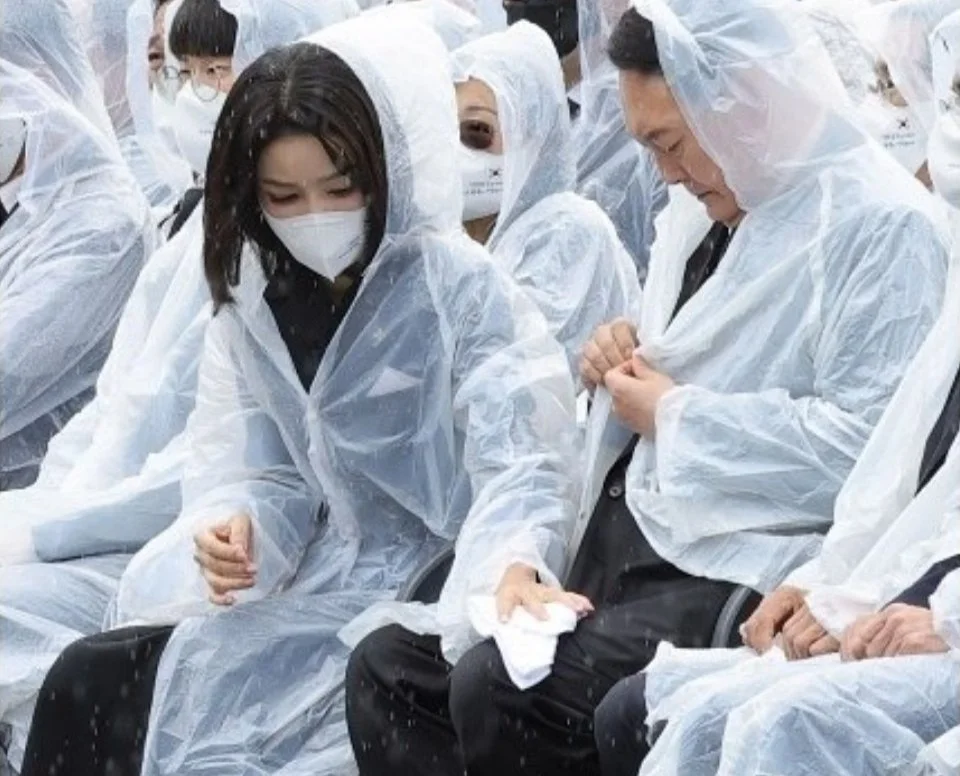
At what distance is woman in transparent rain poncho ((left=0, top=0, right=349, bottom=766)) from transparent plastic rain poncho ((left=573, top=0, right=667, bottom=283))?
3.86 feet

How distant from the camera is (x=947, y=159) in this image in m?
4.95

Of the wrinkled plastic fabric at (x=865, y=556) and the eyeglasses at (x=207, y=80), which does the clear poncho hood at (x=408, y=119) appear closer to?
the wrinkled plastic fabric at (x=865, y=556)

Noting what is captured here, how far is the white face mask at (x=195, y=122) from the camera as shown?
302 inches

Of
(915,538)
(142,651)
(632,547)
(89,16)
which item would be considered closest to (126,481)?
(142,651)

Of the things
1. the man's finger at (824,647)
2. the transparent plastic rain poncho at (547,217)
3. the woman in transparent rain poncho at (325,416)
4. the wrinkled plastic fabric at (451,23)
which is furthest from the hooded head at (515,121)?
the man's finger at (824,647)

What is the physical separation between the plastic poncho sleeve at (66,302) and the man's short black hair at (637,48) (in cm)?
227

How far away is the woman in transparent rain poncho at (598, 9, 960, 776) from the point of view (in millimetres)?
4363

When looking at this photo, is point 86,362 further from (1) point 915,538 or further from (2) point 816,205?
(1) point 915,538

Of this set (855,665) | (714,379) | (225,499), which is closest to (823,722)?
(855,665)

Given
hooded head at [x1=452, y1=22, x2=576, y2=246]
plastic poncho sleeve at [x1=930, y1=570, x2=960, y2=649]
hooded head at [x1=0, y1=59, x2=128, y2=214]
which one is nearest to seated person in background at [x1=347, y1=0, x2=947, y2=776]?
plastic poncho sleeve at [x1=930, y1=570, x2=960, y2=649]

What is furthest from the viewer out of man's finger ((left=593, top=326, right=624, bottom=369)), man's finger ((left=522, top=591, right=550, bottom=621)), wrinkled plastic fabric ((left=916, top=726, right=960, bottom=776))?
man's finger ((left=593, top=326, right=624, bottom=369))

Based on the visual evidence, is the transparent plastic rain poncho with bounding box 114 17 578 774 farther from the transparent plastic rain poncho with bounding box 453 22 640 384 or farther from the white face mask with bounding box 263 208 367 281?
the transparent plastic rain poncho with bounding box 453 22 640 384

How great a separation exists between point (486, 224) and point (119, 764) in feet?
5.76

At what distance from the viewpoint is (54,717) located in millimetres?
6008
